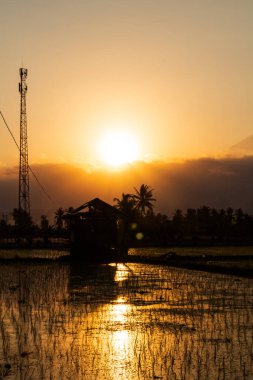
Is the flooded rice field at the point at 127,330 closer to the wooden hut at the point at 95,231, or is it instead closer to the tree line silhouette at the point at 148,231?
the wooden hut at the point at 95,231

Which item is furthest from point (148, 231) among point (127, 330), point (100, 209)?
point (127, 330)

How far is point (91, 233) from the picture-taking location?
3984 centimetres

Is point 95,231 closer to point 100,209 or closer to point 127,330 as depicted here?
point 100,209

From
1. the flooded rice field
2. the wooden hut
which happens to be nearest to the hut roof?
the wooden hut

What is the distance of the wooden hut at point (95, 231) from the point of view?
128 ft

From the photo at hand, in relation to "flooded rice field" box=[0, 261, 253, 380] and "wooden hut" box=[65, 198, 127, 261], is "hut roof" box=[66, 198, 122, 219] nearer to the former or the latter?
"wooden hut" box=[65, 198, 127, 261]

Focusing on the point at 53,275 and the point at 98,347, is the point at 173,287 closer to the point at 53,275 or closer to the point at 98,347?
the point at 53,275

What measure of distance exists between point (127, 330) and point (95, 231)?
88.7 feet

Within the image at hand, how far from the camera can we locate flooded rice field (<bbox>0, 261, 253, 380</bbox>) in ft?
31.5

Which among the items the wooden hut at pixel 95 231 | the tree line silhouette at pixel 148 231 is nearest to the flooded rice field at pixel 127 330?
the wooden hut at pixel 95 231

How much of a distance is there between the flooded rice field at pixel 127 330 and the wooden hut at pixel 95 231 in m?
15.6

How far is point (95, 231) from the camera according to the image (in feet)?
131

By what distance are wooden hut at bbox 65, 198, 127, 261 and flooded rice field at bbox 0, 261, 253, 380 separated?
15614mm

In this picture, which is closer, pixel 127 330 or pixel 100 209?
pixel 127 330
